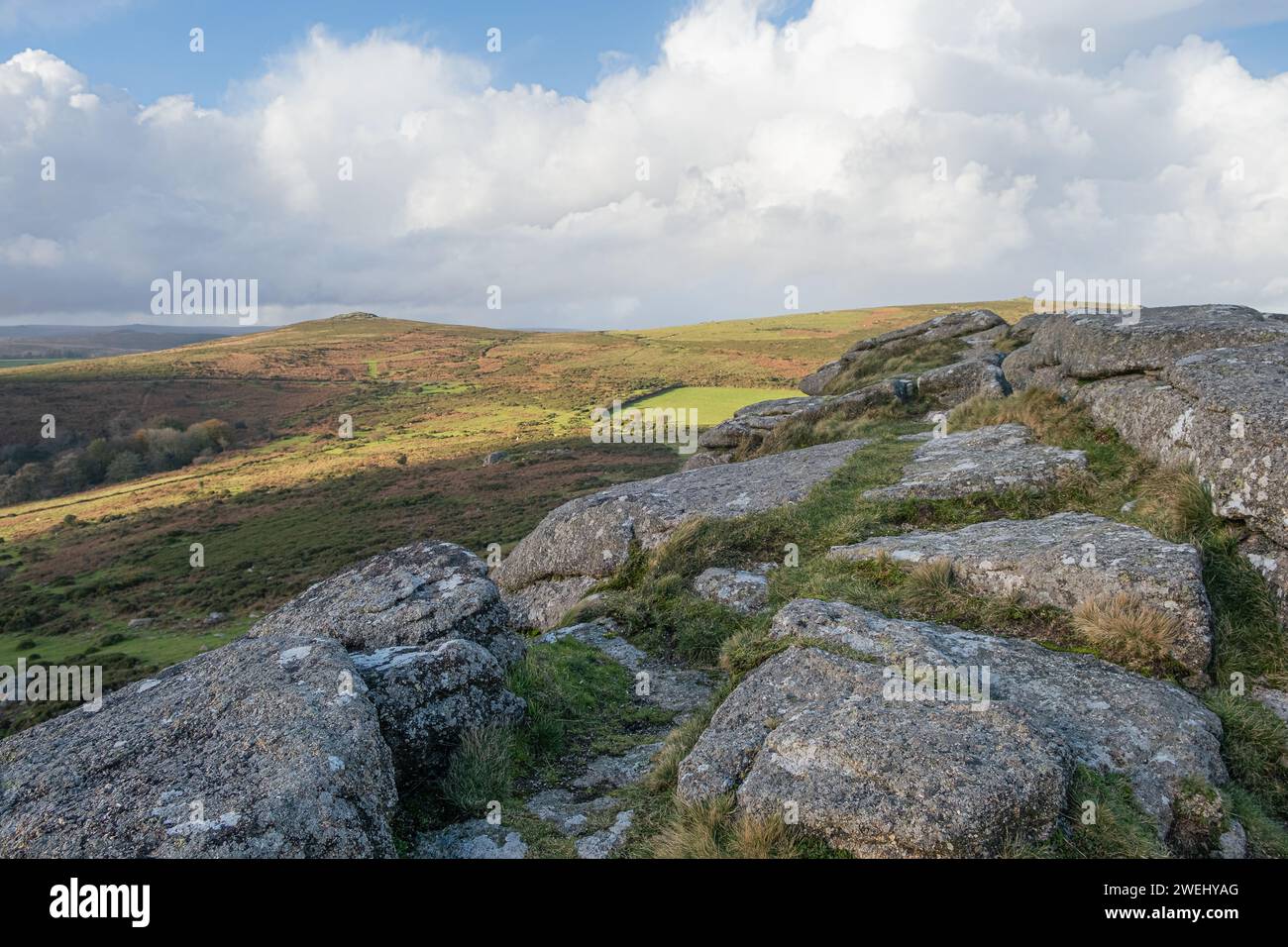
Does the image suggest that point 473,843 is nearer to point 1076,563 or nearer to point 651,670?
point 651,670

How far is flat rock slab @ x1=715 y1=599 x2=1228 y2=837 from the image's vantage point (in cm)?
568

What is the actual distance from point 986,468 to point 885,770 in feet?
26.2

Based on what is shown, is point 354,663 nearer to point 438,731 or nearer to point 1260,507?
point 438,731

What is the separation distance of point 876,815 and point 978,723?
1211 millimetres

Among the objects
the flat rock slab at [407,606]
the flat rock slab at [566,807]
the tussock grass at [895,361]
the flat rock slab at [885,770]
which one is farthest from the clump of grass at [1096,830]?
the tussock grass at [895,361]

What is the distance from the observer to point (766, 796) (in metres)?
5.16

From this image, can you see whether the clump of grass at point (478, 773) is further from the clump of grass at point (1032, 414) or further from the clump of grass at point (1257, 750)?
the clump of grass at point (1032, 414)

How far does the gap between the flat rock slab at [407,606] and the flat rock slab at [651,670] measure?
1.78 m

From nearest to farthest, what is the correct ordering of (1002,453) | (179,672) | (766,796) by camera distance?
(766,796) < (179,672) < (1002,453)

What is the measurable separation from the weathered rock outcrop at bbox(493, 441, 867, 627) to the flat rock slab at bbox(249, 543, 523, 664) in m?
4.11

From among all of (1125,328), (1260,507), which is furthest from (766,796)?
(1125,328)

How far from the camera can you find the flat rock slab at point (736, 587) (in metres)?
10.2

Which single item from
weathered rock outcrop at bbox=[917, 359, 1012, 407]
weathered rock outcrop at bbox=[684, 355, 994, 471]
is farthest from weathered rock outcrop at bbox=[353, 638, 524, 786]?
weathered rock outcrop at bbox=[917, 359, 1012, 407]

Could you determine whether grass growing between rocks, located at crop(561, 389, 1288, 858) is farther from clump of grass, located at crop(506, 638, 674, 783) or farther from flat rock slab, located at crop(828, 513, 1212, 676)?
clump of grass, located at crop(506, 638, 674, 783)
